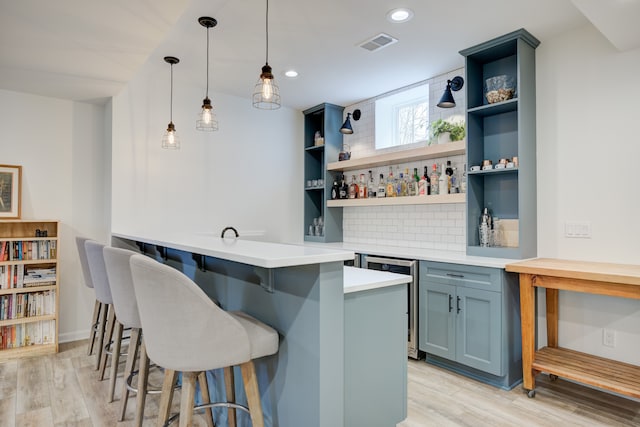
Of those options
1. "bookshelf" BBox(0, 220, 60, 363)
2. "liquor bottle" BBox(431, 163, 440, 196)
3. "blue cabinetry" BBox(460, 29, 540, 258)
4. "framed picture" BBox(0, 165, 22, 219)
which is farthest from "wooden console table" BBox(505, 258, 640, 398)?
"framed picture" BBox(0, 165, 22, 219)

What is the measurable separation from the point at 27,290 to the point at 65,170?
118 centimetres

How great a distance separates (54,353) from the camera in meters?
3.45

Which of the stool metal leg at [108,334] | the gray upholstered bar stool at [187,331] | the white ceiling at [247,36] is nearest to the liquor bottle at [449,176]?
the white ceiling at [247,36]

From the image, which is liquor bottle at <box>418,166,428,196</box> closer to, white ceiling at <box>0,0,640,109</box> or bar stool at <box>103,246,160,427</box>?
white ceiling at <box>0,0,640,109</box>

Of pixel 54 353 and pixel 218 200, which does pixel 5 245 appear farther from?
pixel 218 200

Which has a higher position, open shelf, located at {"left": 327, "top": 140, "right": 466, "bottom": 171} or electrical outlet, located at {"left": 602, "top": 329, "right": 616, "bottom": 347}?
open shelf, located at {"left": 327, "top": 140, "right": 466, "bottom": 171}

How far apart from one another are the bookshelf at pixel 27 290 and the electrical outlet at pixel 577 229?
425 cm

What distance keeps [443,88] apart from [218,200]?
8.60 ft

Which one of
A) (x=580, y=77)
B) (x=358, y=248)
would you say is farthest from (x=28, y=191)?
(x=580, y=77)

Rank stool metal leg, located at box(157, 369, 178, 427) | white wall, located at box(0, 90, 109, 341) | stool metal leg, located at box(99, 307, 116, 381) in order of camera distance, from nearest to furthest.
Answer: stool metal leg, located at box(157, 369, 178, 427), stool metal leg, located at box(99, 307, 116, 381), white wall, located at box(0, 90, 109, 341)

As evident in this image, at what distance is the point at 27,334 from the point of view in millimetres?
3449

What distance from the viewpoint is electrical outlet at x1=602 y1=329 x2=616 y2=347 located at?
2.69m

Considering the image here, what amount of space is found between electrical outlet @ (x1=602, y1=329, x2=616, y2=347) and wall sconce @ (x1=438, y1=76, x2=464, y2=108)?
2080 millimetres

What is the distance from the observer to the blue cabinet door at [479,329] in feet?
8.96
